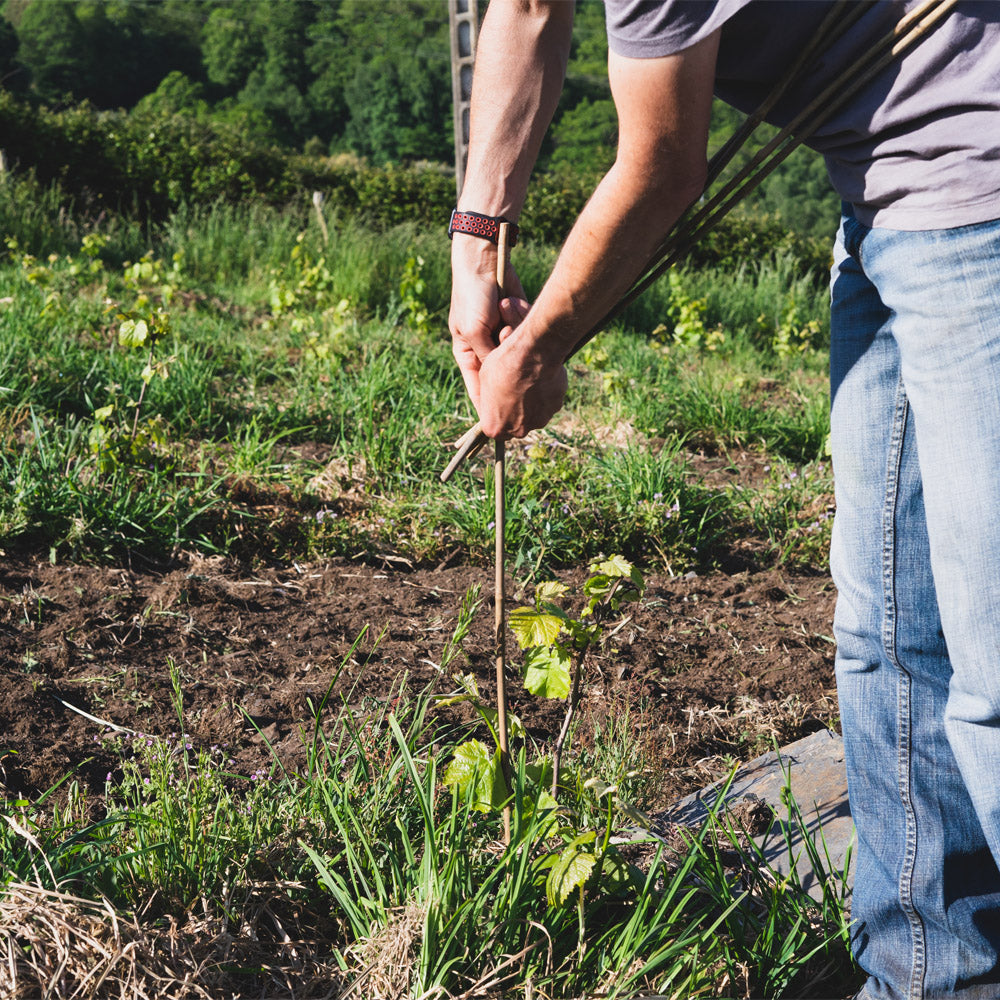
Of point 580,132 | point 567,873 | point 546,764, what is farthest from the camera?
point 580,132

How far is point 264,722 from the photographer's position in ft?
6.77

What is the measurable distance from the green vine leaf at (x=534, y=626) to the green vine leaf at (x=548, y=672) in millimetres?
46

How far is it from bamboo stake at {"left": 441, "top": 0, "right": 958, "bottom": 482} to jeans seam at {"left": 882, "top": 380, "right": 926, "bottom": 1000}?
0.43 metres

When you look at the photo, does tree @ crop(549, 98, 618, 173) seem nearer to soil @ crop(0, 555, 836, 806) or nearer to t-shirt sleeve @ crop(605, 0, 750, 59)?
soil @ crop(0, 555, 836, 806)

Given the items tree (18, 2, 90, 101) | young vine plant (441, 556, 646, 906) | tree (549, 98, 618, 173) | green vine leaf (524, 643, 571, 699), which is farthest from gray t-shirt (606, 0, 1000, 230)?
tree (18, 2, 90, 101)

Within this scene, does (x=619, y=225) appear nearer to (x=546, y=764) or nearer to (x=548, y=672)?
(x=548, y=672)

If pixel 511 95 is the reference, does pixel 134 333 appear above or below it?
below

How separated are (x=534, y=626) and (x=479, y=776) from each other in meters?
0.25

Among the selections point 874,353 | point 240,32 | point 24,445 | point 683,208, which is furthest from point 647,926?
point 240,32

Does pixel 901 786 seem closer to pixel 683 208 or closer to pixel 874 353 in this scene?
pixel 874 353

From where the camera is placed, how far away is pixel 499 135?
A: 1.56 meters

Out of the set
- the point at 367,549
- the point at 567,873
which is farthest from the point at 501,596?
the point at 367,549

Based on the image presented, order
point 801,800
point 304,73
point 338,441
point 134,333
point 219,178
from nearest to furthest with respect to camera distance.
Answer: point 801,800, point 134,333, point 338,441, point 219,178, point 304,73

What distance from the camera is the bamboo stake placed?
1062 millimetres
